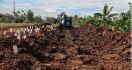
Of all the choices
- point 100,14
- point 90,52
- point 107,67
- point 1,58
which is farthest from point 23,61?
point 100,14

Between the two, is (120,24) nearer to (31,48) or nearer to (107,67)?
(31,48)

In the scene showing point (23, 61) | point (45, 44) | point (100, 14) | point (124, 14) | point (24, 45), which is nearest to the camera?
point (23, 61)

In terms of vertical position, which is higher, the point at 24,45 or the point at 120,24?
the point at 24,45

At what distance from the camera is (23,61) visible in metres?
9.99

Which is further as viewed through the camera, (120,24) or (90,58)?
(120,24)

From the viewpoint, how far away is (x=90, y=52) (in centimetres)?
1533

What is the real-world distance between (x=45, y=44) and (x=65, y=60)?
4.29 meters

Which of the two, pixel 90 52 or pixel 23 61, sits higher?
pixel 23 61

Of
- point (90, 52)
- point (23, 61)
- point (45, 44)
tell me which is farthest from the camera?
point (45, 44)

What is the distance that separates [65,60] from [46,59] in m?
0.64

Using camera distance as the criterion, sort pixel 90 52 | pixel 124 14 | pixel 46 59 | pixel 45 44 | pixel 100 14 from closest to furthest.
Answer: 1. pixel 46 59
2. pixel 90 52
3. pixel 45 44
4. pixel 124 14
5. pixel 100 14

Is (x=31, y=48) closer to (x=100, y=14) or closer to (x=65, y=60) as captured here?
(x=65, y=60)

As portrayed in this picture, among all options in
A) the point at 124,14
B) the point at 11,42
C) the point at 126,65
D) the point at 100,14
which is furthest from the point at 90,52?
the point at 100,14

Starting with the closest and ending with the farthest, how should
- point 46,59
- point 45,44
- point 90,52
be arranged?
point 46,59 < point 90,52 < point 45,44
